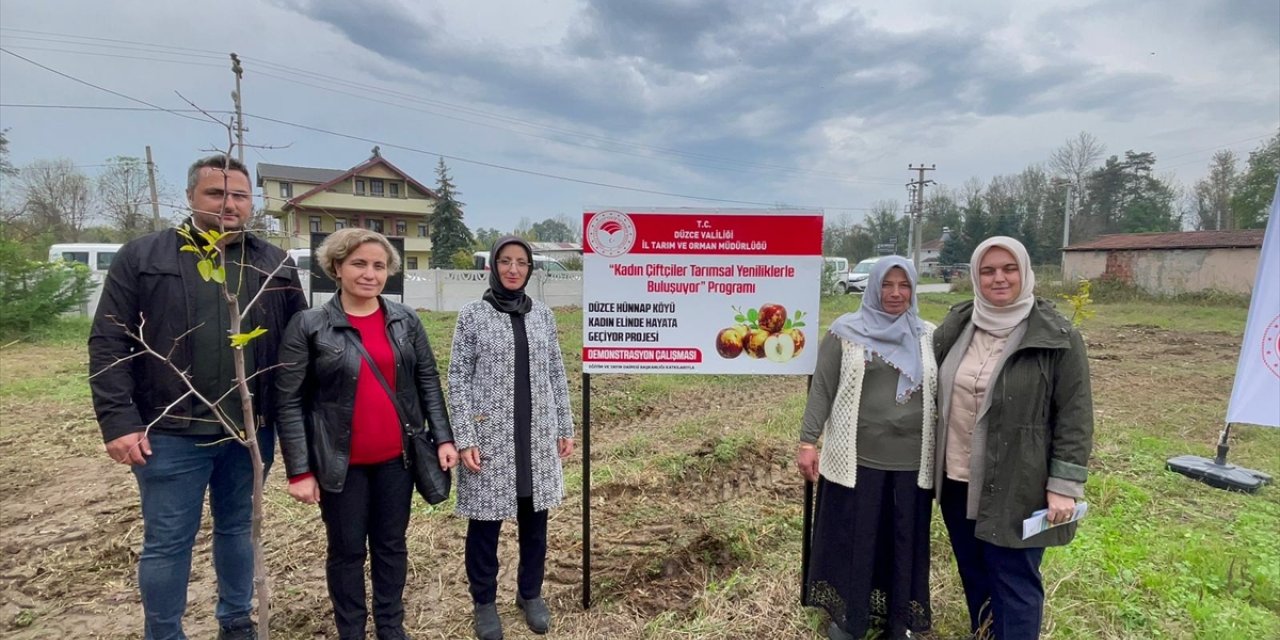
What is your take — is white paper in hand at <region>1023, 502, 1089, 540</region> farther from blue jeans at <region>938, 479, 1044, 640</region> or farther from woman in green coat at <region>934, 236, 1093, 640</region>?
blue jeans at <region>938, 479, 1044, 640</region>

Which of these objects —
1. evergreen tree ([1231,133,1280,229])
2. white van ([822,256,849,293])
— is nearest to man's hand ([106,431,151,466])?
white van ([822,256,849,293])

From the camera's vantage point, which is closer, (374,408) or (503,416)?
(374,408)

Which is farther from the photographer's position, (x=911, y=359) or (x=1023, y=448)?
(x=911, y=359)

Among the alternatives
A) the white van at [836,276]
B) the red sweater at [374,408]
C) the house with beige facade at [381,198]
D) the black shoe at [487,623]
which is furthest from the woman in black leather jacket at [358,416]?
the house with beige facade at [381,198]

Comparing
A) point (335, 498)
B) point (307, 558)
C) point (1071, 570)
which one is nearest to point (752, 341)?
point (335, 498)

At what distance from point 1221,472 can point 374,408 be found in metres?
5.94

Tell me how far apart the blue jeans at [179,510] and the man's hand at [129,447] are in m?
0.08

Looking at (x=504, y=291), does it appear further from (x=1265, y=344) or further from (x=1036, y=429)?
(x=1265, y=344)

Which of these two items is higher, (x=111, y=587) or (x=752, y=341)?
(x=752, y=341)

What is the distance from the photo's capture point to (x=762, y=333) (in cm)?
263

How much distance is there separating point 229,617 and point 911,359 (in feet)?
9.55

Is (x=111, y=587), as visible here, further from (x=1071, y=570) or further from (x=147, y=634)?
(x=1071, y=570)

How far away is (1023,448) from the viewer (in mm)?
2066

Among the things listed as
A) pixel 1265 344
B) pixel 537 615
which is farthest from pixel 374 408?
pixel 1265 344
